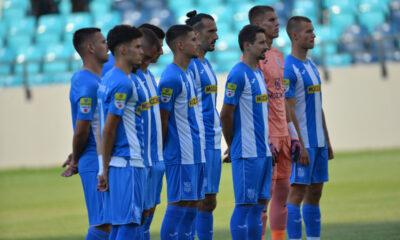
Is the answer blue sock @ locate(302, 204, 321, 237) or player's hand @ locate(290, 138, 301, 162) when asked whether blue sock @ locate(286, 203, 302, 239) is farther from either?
player's hand @ locate(290, 138, 301, 162)

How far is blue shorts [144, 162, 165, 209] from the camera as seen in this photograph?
5.54 meters

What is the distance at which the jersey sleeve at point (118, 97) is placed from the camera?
4.99 m

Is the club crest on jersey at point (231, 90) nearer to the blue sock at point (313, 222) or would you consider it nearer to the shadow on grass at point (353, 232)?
the blue sock at point (313, 222)

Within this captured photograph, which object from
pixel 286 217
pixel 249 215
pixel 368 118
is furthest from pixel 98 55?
pixel 368 118

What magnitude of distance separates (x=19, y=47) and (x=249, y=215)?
16.7 meters

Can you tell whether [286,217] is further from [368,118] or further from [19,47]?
[19,47]

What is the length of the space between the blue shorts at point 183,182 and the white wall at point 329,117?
36.6 feet

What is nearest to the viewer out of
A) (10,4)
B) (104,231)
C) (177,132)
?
(104,231)

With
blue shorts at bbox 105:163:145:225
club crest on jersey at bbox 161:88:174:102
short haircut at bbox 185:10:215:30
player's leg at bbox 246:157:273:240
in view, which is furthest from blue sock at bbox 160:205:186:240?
short haircut at bbox 185:10:215:30

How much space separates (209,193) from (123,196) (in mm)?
1794

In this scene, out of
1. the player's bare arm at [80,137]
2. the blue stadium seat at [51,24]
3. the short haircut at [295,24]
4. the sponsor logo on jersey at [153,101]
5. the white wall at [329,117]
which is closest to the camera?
the player's bare arm at [80,137]

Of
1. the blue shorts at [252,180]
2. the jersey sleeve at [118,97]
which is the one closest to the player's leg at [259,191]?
the blue shorts at [252,180]

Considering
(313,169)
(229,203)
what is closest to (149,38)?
(313,169)

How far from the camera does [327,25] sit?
20562 millimetres
